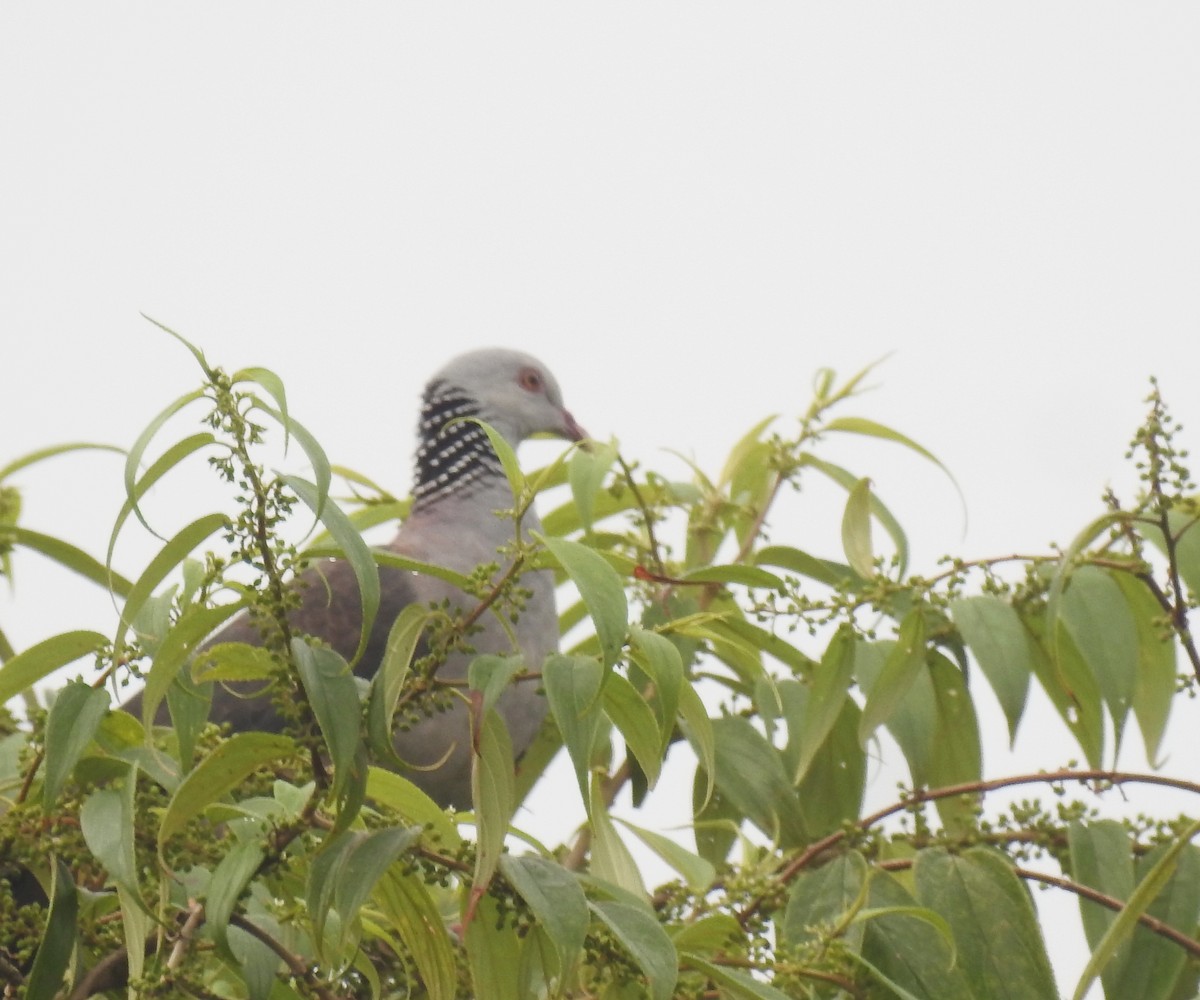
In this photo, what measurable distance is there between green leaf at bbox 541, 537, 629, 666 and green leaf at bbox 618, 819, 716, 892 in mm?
626

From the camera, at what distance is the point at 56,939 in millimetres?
1226

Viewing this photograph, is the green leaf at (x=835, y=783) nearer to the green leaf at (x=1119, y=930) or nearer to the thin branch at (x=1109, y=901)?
the thin branch at (x=1109, y=901)

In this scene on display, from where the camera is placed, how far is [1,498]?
1.62 meters

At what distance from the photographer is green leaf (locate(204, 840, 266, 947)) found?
1.16 metres

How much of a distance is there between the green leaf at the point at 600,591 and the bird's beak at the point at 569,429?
330cm

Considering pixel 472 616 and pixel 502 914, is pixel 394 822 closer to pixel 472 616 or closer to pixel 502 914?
pixel 502 914

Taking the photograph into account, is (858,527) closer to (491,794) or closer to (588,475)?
(588,475)

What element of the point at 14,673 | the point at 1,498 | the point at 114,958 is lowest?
the point at 114,958

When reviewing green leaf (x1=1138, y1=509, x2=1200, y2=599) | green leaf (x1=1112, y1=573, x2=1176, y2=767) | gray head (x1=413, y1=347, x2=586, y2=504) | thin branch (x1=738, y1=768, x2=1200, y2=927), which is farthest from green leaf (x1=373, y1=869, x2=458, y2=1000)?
gray head (x1=413, y1=347, x2=586, y2=504)

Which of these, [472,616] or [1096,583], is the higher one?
[1096,583]

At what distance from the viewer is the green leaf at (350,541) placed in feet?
3.48

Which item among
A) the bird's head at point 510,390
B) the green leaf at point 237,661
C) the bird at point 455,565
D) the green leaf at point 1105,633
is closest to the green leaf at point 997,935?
the green leaf at point 1105,633

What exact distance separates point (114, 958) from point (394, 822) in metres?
0.24

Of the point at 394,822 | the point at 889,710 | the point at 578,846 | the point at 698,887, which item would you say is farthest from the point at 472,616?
the point at 578,846
